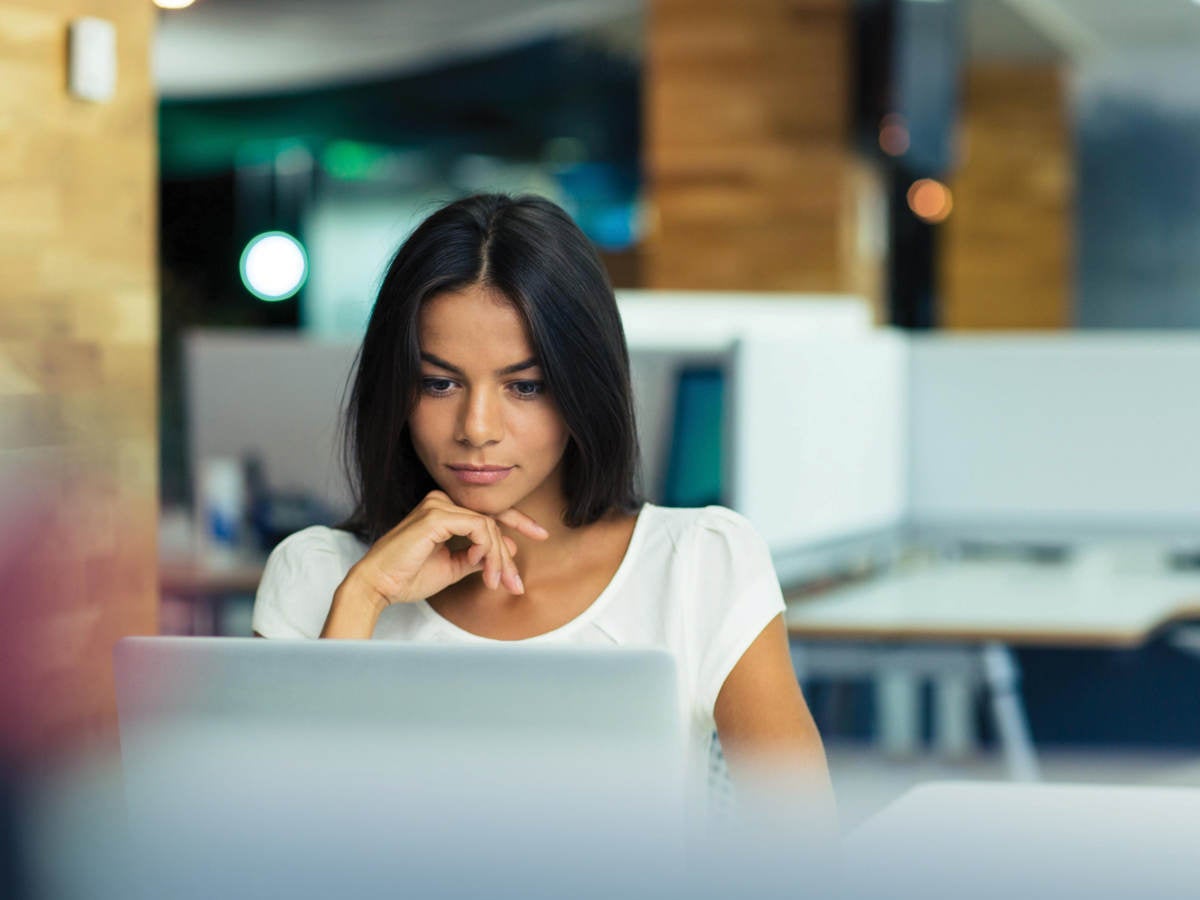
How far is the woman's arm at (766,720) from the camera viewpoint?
1176 millimetres

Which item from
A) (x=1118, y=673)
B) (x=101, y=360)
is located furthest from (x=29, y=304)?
(x=1118, y=673)

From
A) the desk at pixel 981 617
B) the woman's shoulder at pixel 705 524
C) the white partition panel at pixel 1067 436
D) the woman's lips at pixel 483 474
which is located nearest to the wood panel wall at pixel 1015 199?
the white partition panel at pixel 1067 436

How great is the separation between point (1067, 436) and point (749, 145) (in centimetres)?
289

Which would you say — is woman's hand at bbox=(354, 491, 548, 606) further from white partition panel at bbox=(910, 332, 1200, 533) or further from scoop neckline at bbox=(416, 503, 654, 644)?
white partition panel at bbox=(910, 332, 1200, 533)

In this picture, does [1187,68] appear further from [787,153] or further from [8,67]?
[8,67]

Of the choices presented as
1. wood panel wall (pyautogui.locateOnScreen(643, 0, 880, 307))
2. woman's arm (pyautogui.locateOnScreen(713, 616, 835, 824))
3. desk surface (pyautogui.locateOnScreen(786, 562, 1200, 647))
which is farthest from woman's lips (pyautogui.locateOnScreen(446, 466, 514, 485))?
wood panel wall (pyautogui.locateOnScreen(643, 0, 880, 307))

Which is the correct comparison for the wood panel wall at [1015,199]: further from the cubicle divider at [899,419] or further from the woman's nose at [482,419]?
the woman's nose at [482,419]

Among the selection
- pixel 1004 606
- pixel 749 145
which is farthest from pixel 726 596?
pixel 749 145

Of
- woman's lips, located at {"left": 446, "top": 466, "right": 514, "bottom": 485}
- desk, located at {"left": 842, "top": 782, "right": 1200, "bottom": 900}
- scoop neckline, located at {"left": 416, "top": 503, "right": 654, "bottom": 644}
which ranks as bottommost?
desk, located at {"left": 842, "top": 782, "right": 1200, "bottom": 900}

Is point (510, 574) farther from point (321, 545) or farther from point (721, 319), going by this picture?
point (721, 319)

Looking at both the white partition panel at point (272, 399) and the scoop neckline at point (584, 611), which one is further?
the white partition panel at point (272, 399)

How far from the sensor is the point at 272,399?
3689 millimetres

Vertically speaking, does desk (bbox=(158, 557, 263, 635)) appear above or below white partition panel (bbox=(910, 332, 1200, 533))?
below

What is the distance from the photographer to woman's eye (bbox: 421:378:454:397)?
122cm
